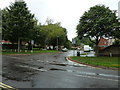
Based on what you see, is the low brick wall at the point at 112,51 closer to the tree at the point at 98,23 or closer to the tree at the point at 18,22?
the tree at the point at 98,23

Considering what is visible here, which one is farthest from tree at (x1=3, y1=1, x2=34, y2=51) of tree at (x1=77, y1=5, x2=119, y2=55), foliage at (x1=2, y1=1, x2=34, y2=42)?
tree at (x1=77, y1=5, x2=119, y2=55)

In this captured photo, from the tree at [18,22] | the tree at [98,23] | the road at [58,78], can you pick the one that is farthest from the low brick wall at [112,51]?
the tree at [18,22]

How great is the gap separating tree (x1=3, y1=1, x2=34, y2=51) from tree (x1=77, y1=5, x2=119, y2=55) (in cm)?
1365

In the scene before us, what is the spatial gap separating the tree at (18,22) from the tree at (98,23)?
1365 centimetres

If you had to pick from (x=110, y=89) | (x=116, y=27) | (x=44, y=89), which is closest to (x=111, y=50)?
(x=116, y=27)

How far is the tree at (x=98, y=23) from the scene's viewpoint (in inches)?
854

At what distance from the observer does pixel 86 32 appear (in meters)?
24.1

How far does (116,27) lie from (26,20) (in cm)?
2084

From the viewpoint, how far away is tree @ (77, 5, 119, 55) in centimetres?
2170

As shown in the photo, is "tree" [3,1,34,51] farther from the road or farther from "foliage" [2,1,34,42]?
the road

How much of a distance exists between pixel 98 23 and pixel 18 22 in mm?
18573

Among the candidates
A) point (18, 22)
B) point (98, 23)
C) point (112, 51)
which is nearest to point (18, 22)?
point (18, 22)

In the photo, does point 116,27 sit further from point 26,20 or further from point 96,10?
point 26,20

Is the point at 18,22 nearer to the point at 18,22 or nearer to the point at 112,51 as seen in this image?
the point at 18,22
